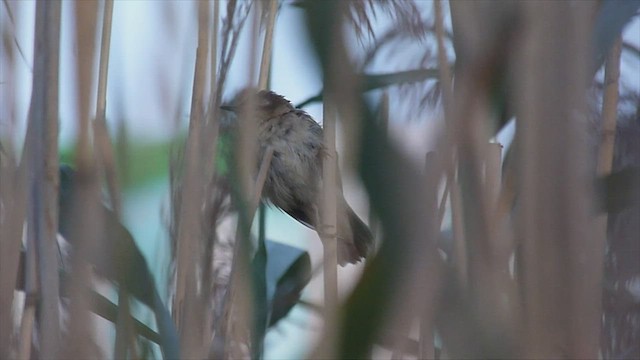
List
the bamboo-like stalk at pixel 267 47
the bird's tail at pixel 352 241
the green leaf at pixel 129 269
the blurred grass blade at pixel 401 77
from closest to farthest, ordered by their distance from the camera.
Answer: the blurred grass blade at pixel 401 77
the green leaf at pixel 129 269
the bamboo-like stalk at pixel 267 47
the bird's tail at pixel 352 241

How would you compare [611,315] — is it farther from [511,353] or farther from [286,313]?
[286,313]

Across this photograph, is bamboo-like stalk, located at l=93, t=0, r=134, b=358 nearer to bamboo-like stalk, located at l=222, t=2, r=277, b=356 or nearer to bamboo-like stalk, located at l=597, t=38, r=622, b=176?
bamboo-like stalk, located at l=222, t=2, r=277, b=356

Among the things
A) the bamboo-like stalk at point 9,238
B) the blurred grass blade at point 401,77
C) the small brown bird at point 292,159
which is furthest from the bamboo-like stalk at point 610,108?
the small brown bird at point 292,159

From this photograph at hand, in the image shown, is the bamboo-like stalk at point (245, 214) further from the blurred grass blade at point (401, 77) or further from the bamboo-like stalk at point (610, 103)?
the bamboo-like stalk at point (610, 103)

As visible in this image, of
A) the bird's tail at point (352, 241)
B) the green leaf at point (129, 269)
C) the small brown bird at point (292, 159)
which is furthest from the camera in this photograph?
the small brown bird at point (292, 159)

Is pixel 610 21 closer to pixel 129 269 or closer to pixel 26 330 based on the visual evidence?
pixel 129 269

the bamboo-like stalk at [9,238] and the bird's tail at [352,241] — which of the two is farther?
the bird's tail at [352,241]

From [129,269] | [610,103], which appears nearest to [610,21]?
[610,103]

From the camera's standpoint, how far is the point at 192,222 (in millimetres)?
952

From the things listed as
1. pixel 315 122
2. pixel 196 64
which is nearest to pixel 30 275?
pixel 196 64

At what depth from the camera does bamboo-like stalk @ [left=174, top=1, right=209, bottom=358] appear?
0.91 meters

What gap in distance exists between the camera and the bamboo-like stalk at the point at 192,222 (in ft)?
2.97

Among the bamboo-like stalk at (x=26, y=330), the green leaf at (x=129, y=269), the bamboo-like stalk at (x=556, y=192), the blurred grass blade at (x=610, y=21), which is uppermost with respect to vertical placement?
the blurred grass blade at (x=610, y=21)

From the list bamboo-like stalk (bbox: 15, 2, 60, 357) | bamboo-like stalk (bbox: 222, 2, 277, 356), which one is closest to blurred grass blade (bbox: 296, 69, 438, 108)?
bamboo-like stalk (bbox: 222, 2, 277, 356)
